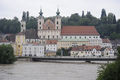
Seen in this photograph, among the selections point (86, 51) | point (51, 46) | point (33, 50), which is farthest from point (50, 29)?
point (33, 50)

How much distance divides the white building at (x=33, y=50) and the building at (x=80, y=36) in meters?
13.9

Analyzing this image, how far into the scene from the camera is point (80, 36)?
316ft

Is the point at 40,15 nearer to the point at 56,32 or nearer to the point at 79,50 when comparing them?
the point at 56,32

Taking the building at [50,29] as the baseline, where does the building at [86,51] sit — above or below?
below

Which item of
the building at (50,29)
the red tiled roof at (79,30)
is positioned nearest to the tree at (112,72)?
the building at (50,29)

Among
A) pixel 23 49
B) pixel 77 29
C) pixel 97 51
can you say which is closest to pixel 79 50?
pixel 97 51

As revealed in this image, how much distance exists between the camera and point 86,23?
11162cm

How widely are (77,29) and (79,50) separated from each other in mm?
15969

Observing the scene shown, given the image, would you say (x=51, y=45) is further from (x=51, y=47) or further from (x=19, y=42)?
(x=19, y=42)

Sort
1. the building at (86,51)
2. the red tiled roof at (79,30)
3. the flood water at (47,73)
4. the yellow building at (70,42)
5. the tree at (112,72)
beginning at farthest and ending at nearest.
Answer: the red tiled roof at (79,30) → the yellow building at (70,42) → the building at (86,51) → the flood water at (47,73) → the tree at (112,72)

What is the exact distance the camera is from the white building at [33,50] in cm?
7832

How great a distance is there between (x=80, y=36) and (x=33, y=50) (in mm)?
19986

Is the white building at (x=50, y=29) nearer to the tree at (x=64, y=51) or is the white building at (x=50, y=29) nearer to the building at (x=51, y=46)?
the building at (x=51, y=46)

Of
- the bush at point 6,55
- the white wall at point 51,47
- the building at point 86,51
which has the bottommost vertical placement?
the bush at point 6,55
